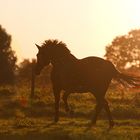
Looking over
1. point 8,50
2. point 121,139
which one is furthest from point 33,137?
point 8,50

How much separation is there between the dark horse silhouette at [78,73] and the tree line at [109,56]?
4359 cm

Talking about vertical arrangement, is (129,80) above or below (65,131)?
above

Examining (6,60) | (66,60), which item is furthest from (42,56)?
(6,60)

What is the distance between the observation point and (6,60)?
2589 inches

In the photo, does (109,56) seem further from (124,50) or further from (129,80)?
(129,80)

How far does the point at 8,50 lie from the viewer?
6956 cm

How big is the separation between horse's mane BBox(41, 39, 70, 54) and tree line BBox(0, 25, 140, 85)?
43572 mm

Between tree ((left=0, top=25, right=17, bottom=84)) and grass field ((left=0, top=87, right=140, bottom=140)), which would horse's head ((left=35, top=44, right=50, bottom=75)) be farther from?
tree ((left=0, top=25, right=17, bottom=84))

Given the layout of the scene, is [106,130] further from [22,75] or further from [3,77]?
[22,75]

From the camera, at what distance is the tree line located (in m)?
64.3

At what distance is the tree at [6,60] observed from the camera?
2501 inches

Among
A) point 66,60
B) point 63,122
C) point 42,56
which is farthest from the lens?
point 63,122

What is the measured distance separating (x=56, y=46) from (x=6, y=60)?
46710mm

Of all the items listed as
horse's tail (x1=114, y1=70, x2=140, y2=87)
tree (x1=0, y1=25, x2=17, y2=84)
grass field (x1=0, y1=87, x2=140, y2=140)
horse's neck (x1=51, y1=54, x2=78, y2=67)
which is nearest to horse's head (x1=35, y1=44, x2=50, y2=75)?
horse's neck (x1=51, y1=54, x2=78, y2=67)
